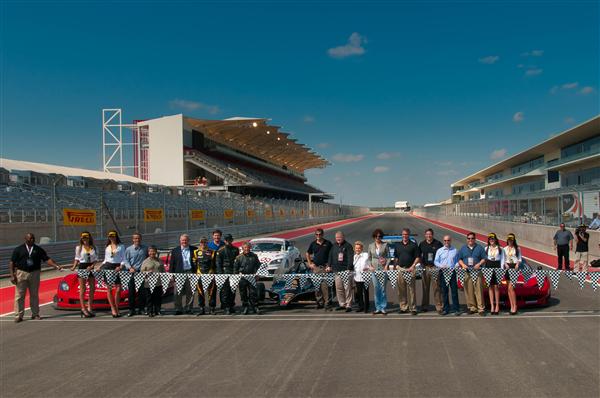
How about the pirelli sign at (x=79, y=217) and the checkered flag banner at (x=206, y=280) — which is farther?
the pirelli sign at (x=79, y=217)

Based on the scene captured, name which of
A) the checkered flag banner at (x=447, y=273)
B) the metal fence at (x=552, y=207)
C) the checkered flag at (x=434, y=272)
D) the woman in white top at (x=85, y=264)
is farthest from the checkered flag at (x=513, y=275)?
the metal fence at (x=552, y=207)

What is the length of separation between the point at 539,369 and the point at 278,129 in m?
75.8

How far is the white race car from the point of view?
14.7 meters

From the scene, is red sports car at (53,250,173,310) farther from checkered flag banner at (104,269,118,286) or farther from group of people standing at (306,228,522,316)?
group of people standing at (306,228,522,316)

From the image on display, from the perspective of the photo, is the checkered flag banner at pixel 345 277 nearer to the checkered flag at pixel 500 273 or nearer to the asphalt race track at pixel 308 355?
the asphalt race track at pixel 308 355

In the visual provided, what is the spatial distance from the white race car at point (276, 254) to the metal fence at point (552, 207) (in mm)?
11901

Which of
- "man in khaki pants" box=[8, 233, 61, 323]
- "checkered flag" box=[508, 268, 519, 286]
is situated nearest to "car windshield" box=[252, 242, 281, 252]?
"man in khaki pants" box=[8, 233, 61, 323]

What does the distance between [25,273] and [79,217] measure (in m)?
9.59

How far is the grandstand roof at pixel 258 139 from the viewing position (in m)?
68.8

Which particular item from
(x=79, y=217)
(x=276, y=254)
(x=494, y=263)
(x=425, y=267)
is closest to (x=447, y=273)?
(x=425, y=267)

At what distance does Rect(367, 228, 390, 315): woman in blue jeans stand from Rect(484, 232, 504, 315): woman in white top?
1951mm

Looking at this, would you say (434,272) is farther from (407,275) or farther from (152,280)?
(152,280)

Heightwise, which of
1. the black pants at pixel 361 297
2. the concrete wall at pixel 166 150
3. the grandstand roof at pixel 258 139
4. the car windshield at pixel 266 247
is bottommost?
the black pants at pixel 361 297

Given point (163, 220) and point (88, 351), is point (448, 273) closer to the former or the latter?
point (88, 351)
